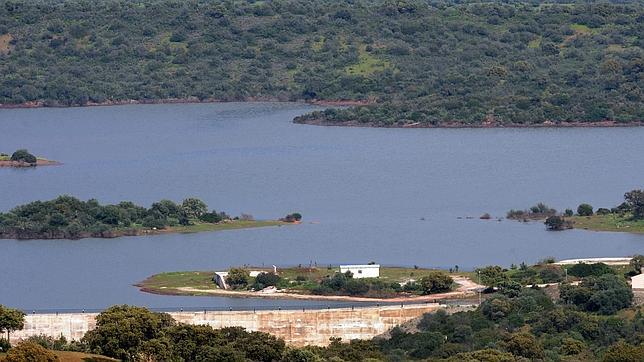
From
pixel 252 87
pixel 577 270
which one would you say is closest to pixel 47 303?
pixel 577 270

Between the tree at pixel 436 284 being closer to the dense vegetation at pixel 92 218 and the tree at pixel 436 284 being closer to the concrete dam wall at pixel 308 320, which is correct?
the concrete dam wall at pixel 308 320

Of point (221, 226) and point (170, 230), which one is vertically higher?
point (221, 226)

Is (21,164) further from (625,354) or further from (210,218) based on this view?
(625,354)

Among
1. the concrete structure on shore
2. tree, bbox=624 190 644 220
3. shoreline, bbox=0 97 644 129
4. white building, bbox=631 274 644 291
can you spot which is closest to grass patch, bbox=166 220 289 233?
tree, bbox=624 190 644 220

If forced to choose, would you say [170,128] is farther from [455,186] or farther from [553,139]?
[455,186]

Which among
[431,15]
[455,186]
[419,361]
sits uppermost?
[431,15]

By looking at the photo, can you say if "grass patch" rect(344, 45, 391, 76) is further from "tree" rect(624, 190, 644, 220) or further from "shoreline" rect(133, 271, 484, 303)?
"shoreline" rect(133, 271, 484, 303)

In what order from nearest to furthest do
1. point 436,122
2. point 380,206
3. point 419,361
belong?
1. point 419,361
2. point 380,206
3. point 436,122

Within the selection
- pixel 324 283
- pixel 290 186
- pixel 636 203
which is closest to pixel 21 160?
pixel 290 186
